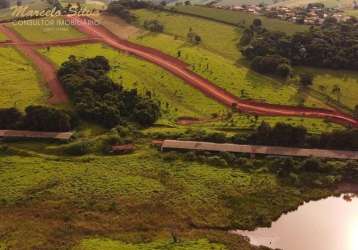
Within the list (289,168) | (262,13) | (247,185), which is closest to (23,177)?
(247,185)

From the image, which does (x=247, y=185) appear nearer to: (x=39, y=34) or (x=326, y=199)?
(x=326, y=199)

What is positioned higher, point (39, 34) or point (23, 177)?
point (39, 34)

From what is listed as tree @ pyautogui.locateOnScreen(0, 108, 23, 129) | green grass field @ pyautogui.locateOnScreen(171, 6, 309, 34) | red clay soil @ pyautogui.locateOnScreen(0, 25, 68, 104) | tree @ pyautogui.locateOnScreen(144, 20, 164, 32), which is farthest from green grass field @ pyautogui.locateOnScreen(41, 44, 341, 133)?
green grass field @ pyautogui.locateOnScreen(171, 6, 309, 34)

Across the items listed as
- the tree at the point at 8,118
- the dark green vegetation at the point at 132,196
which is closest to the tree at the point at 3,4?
the tree at the point at 8,118

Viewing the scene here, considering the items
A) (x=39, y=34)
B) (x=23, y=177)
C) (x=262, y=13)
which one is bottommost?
(x=23, y=177)

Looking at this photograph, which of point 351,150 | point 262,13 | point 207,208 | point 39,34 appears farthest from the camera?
point 262,13

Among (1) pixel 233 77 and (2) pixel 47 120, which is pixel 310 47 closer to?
(1) pixel 233 77

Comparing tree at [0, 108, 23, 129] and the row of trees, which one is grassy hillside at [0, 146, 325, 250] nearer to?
the row of trees

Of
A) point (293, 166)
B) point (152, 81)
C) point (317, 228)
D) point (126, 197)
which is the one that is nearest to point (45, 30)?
point (152, 81)
